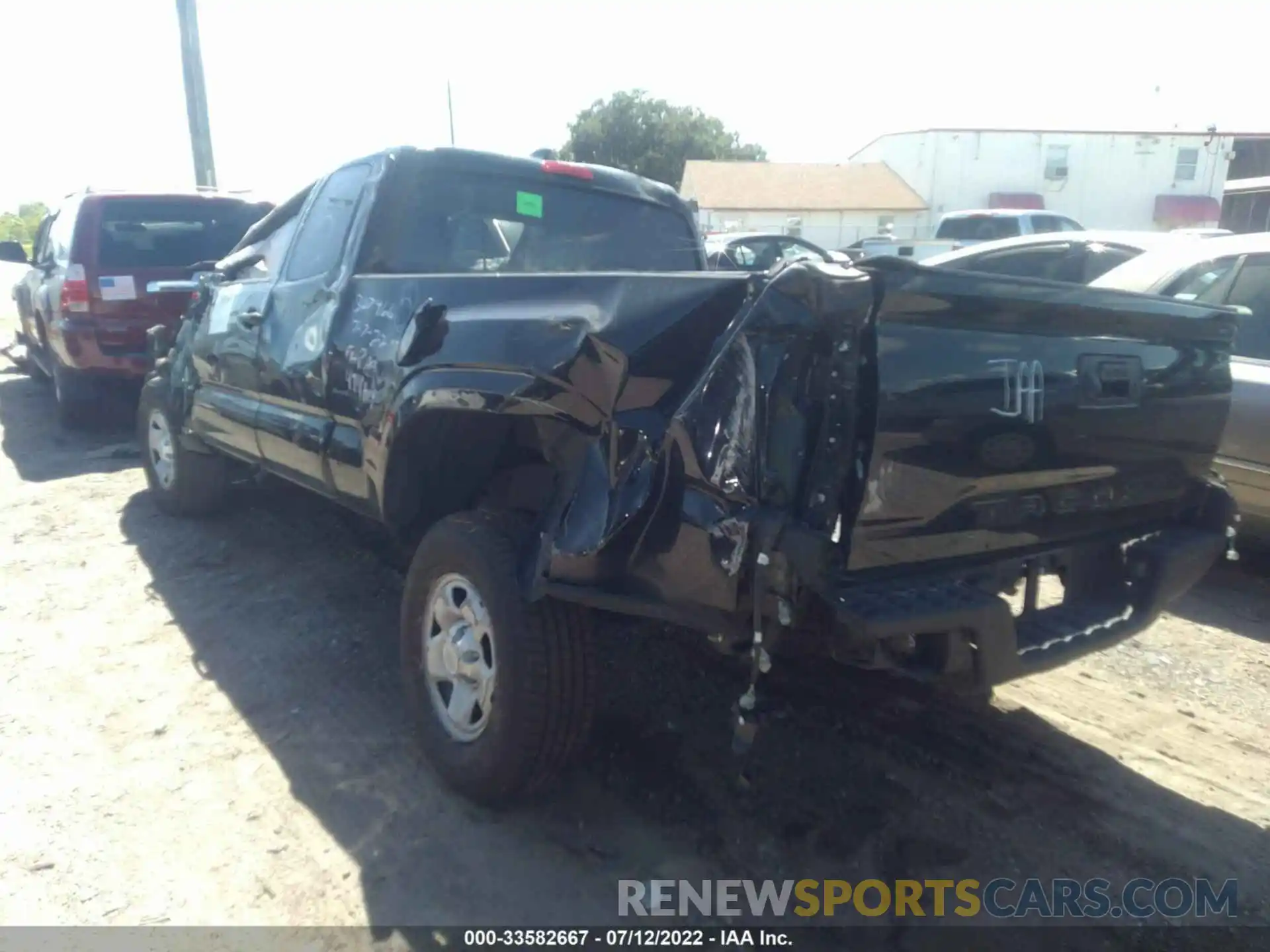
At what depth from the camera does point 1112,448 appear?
3.02 metres

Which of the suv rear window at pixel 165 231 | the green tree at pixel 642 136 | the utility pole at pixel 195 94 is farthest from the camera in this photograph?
the green tree at pixel 642 136

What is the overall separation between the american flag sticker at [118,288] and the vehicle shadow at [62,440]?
1.03 meters

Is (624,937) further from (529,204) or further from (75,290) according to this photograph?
(75,290)

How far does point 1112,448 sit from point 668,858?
174 cm

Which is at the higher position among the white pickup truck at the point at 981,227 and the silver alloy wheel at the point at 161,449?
the white pickup truck at the point at 981,227

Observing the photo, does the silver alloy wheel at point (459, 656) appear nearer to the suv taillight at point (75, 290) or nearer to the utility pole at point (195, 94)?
the suv taillight at point (75, 290)

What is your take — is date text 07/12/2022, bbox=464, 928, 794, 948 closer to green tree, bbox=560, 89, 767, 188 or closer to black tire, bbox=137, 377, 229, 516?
black tire, bbox=137, 377, 229, 516

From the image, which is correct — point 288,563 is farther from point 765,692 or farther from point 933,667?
point 933,667

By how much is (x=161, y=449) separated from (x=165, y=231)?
2.94 meters

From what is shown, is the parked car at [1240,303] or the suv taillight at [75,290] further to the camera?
the suv taillight at [75,290]

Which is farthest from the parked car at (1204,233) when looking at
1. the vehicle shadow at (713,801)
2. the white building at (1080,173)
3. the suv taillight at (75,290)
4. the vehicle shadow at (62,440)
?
the white building at (1080,173)

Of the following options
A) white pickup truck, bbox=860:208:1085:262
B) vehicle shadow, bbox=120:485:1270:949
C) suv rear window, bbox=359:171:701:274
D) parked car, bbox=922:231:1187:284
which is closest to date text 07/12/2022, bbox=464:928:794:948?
vehicle shadow, bbox=120:485:1270:949

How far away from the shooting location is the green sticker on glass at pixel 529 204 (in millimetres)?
4316

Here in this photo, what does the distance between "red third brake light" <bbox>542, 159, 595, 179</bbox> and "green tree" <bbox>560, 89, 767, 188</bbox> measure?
50633mm
